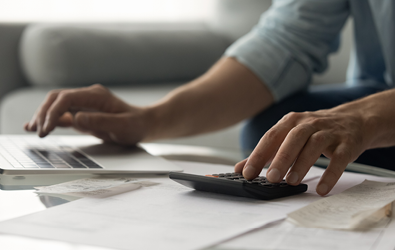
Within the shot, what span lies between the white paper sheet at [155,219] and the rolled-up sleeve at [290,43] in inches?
23.4

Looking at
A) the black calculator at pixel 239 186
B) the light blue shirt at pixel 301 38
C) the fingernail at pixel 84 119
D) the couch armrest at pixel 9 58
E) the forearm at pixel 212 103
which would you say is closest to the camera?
the black calculator at pixel 239 186

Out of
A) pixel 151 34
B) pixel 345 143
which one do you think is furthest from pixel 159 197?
pixel 151 34

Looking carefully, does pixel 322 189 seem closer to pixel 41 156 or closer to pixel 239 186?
pixel 239 186

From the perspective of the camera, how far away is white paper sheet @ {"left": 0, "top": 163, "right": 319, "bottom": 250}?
12.1 inches

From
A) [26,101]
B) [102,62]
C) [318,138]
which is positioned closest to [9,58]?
[26,101]

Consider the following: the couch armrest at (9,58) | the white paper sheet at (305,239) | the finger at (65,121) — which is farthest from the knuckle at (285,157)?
the couch armrest at (9,58)

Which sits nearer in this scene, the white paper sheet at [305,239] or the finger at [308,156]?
the white paper sheet at [305,239]

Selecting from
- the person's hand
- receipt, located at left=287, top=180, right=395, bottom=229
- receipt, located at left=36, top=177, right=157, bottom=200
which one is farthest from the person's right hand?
receipt, located at left=287, top=180, right=395, bottom=229

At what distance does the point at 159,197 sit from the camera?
435mm

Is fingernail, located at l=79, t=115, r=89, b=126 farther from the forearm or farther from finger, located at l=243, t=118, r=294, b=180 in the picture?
finger, located at l=243, t=118, r=294, b=180

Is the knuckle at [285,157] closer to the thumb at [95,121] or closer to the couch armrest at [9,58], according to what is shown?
the thumb at [95,121]

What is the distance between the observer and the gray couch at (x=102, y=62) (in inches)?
63.3

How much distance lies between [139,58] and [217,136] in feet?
2.08

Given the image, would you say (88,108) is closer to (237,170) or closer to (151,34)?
(237,170)
